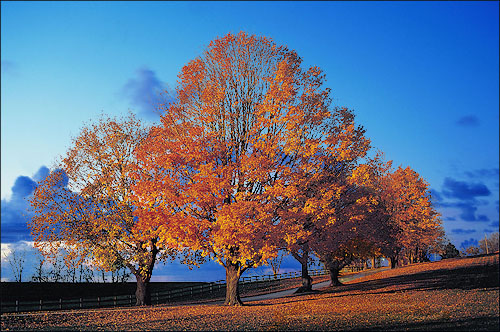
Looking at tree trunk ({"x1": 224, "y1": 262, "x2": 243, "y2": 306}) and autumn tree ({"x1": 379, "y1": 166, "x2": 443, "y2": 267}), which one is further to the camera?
autumn tree ({"x1": 379, "y1": 166, "x2": 443, "y2": 267})

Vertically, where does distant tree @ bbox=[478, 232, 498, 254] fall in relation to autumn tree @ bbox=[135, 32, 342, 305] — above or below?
below

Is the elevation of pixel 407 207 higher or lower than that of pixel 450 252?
higher

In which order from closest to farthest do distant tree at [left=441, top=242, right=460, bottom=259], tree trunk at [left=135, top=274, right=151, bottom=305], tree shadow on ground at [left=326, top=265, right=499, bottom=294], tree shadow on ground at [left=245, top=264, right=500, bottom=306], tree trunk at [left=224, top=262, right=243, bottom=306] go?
tree trunk at [left=224, top=262, right=243, bottom=306], tree trunk at [left=135, top=274, right=151, bottom=305], tree shadow on ground at [left=245, top=264, right=500, bottom=306], tree shadow on ground at [left=326, top=265, right=499, bottom=294], distant tree at [left=441, top=242, right=460, bottom=259]

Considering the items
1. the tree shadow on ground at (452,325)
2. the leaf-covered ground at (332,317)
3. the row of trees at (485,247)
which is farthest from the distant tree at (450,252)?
the tree shadow on ground at (452,325)

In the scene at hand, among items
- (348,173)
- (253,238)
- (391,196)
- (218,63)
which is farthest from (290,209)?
(391,196)

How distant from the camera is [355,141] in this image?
91.5 feet

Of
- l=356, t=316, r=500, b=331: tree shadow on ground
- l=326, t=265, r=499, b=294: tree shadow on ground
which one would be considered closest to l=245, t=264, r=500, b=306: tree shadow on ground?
l=326, t=265, r=499, b=294: tree shadow on ground

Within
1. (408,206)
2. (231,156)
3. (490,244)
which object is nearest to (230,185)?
(231,156)

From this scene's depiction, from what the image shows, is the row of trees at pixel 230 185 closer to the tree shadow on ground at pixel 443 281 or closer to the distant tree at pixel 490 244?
the tree shadow on ground at pixel 443 281

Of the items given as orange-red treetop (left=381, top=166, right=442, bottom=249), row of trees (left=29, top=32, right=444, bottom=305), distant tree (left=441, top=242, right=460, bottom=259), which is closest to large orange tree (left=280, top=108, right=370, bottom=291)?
row of trees (left=29, top=32, right=444, bottom=305)

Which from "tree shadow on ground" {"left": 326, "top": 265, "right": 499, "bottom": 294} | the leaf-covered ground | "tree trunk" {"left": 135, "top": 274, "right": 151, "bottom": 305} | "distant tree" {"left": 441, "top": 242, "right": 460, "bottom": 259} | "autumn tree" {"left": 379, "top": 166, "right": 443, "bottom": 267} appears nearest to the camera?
the leaf-covered ground

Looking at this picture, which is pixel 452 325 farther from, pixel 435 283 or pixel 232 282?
pixel 435 283

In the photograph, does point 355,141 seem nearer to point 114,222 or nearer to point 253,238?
point 253,238

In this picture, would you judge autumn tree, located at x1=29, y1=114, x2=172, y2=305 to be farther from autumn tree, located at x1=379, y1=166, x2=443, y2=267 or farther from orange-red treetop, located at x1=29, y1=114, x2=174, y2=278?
autumn tree, located at x1=379, y1=166, x2=443, y2=267
